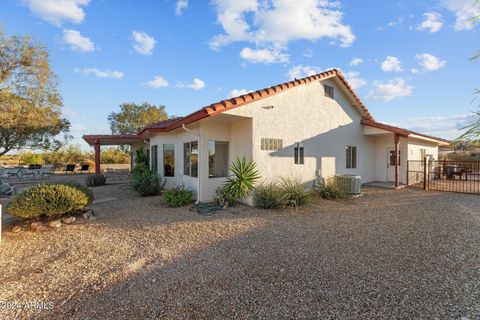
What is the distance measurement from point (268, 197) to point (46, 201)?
696 cm

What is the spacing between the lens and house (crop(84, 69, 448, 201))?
966 cm

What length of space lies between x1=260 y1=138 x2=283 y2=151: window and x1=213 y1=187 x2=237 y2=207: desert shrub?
2402 mm

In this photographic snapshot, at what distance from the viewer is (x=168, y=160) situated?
13.5 metres

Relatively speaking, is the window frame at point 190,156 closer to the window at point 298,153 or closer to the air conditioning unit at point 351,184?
the window at point 298,153

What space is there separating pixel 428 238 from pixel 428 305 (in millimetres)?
3333

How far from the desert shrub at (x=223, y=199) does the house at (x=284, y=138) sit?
684mm

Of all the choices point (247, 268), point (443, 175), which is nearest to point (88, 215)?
point (247, 268)

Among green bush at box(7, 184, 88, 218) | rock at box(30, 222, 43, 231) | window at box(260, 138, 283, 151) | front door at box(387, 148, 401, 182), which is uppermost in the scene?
window at box(260, 138, 283, 151)

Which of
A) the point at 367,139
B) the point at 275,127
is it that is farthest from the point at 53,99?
the point at 367,139

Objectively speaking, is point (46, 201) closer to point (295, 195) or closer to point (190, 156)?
point (190, 156)

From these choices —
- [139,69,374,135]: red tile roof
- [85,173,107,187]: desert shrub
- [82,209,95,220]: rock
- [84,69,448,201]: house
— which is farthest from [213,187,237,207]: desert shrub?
[85,173,107,187]: desert shrub

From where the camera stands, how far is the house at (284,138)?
966cm

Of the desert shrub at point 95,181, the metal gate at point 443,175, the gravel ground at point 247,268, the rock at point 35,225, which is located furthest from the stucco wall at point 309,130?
the desert shrub at point 95,181

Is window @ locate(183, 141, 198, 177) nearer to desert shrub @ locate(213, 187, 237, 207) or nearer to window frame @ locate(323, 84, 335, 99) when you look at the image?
desert shrub @ locate(213, 187, 237, 207)
